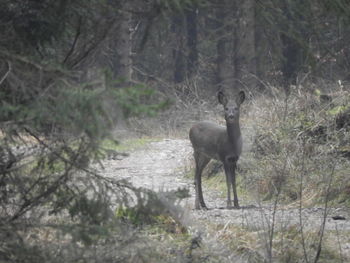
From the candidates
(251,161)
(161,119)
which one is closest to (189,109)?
(161,119)

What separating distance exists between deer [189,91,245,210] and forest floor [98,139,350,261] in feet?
1.23

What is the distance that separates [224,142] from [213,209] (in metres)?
1.22

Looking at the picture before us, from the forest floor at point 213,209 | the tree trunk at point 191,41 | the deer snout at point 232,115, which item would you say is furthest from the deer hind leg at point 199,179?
the tree trunk at point 191,41

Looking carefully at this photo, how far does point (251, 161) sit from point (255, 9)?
7872mm

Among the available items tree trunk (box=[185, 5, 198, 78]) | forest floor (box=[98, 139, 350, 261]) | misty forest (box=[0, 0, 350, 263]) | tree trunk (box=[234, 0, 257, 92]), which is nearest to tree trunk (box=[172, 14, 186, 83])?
tree trunk (box=[185, 5, 198, 78])

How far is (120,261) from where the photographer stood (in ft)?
22.7

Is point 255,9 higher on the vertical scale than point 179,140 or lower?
higher

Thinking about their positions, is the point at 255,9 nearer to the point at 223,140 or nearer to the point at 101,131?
the point at 101,131

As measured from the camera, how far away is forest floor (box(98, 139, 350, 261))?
941 centimetres

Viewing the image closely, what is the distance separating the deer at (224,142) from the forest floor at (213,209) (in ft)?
1.23

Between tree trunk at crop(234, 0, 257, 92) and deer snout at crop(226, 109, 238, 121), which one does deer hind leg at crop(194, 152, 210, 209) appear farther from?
tree trunk at crop(234, 0, 257, 92)

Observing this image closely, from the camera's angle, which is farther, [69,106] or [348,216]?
[348,216]

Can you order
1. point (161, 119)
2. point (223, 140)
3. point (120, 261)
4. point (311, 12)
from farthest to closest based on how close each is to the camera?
point (161, 119), point (223, 140), point (311, 12), point (120, 261)

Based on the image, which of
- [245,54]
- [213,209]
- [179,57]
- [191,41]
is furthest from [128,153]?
[191,41]
